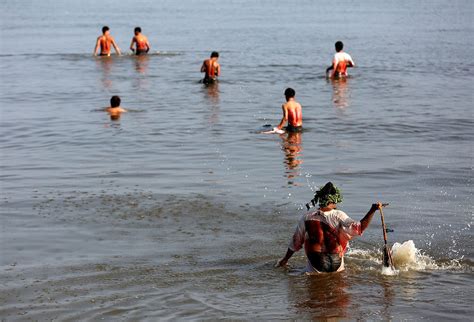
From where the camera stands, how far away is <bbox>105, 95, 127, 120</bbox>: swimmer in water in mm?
22031

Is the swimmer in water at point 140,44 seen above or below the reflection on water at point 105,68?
above

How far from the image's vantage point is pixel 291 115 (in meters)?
19.5

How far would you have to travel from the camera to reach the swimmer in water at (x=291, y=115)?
19.3 metres

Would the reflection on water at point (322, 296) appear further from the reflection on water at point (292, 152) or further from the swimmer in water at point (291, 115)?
the swimmer in water at point (291, 115)

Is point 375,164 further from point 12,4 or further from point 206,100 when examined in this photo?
point 12,4

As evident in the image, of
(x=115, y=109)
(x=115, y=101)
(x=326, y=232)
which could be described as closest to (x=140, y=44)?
(x=115, y=109)

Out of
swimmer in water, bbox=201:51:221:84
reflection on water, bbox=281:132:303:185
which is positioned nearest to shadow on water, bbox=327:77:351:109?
swimmer in water, bbox=201:51:221:84

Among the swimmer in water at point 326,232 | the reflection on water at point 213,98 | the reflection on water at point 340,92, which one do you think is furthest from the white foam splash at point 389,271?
the reflection on water at point 340,92

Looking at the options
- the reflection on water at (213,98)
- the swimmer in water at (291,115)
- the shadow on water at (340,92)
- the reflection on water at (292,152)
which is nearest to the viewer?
the reflection on water at (292,152)

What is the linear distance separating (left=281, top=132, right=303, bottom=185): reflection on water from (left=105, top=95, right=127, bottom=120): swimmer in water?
4.78m

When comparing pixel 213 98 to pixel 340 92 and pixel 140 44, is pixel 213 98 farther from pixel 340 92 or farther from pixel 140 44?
pixel 140 44

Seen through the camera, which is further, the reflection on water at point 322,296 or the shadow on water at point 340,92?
the shadow on water at point 340,92

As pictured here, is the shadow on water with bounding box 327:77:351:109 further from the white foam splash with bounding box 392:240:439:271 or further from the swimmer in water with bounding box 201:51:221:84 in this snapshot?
the white foam splash with bounding box 392:240:439:271

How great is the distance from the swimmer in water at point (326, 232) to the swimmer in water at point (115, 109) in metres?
12.8
